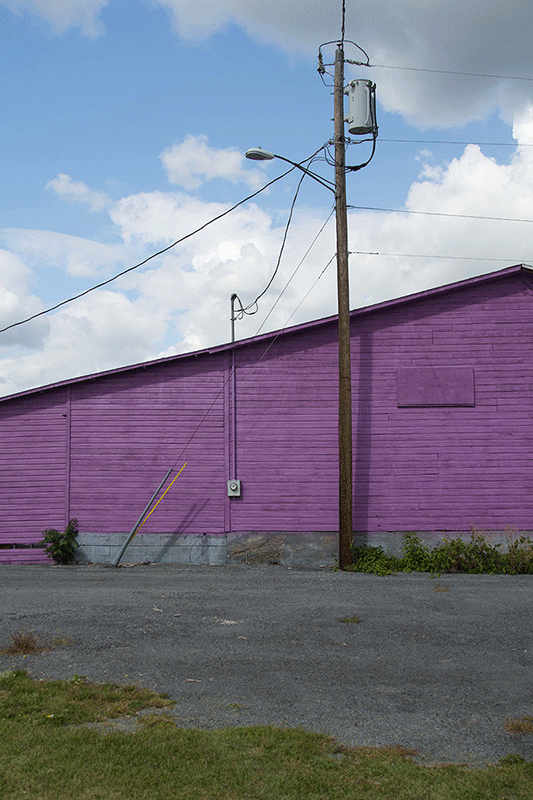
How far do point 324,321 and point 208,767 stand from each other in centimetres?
1287

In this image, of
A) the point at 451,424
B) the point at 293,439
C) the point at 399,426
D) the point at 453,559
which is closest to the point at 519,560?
the point at 453,559

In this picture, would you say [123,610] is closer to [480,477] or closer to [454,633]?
[454,633]

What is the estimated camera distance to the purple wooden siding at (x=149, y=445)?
16766 millimetres

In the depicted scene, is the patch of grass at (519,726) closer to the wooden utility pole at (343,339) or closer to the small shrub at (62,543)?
the wooden utility pole at (343,339)

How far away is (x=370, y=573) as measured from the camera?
1461 centimetres

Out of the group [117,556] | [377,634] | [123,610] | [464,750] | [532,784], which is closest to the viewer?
[532,784]

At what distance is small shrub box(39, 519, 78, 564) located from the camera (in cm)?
1650

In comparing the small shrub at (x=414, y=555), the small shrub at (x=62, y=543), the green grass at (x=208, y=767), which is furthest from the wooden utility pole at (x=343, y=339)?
the green grass at (x=208, y=767)

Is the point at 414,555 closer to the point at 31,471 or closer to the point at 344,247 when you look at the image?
the point at 344,247

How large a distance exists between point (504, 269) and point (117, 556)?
11.8 metres

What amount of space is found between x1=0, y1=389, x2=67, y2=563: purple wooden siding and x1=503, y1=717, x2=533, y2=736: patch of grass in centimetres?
1322

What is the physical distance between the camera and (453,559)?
15.3m

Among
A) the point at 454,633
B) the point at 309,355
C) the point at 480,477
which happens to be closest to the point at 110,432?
the point at 309,355

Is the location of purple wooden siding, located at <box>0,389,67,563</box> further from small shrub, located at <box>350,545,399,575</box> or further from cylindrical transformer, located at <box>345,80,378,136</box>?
cylindrical transformer, located at <box>345,80,378,136</box>
